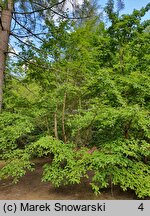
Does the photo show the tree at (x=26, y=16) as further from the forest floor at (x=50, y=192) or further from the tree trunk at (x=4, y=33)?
the forest floor at (x=50, y=192)

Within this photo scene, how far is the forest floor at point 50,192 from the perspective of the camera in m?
3.55

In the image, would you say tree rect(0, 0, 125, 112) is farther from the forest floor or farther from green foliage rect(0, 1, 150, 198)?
the forest floor

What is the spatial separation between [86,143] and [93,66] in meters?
1.63

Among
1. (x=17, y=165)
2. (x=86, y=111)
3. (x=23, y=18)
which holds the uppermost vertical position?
(x=23, y=18)

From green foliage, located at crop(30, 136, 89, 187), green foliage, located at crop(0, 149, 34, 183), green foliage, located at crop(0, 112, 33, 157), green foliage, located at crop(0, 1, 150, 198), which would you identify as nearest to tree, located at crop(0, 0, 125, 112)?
green foliage, located at crop(0, 1, 150, 198)

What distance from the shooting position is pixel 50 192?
3.77m

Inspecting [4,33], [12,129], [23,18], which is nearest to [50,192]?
[12,129]

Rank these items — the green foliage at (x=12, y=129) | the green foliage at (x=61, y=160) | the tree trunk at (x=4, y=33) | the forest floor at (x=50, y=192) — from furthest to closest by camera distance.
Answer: the tree trunk at (x=4, y=33), the forest floor at (x=50, y=192), the green foliage at (x=12, y=129), the green foliage at (x=61, y=160)

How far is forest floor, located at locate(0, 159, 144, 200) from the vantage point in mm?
3553

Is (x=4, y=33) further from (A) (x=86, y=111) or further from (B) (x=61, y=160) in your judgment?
(B) (x=61, y=160)

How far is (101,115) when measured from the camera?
11.0 feet

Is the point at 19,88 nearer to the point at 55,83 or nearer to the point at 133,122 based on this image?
the point at 55,83

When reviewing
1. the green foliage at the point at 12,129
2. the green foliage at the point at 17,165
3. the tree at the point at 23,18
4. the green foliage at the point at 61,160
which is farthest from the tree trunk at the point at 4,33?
the green foliage at the point at 61,160

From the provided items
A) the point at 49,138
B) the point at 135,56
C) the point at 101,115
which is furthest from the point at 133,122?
the point at 135,56
